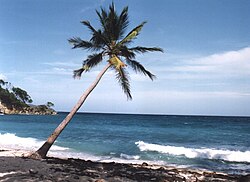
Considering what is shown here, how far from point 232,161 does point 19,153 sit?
1332cm

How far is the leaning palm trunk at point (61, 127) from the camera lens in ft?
38.6

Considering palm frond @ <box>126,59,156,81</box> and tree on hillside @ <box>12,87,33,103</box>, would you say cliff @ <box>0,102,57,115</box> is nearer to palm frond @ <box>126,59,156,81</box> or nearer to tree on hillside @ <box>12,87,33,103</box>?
tree on hillside @ <box>12,87,33,103</box>

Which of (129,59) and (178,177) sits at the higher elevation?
(129,59)

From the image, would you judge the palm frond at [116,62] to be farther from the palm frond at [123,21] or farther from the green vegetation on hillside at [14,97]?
the green vegetation on hillside at [14,97]

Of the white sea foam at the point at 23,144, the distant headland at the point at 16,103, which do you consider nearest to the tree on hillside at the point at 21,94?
the distant headland at the point at 16,103

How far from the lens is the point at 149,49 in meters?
13.4

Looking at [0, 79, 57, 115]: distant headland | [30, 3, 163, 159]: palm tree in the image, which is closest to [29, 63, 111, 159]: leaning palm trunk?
[30, 3, 163, 159]: palm tree

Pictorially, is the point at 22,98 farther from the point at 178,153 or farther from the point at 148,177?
the point at 148,177

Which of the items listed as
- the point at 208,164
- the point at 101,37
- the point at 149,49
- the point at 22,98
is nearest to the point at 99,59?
the point at 101,37

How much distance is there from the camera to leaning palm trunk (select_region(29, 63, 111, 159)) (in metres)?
11.8

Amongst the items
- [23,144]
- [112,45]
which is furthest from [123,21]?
[23,144]

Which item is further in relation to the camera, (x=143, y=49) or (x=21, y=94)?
(x=21, y=94)

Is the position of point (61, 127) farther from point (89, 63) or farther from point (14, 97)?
point (14, 97)

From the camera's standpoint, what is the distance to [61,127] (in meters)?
12.2
